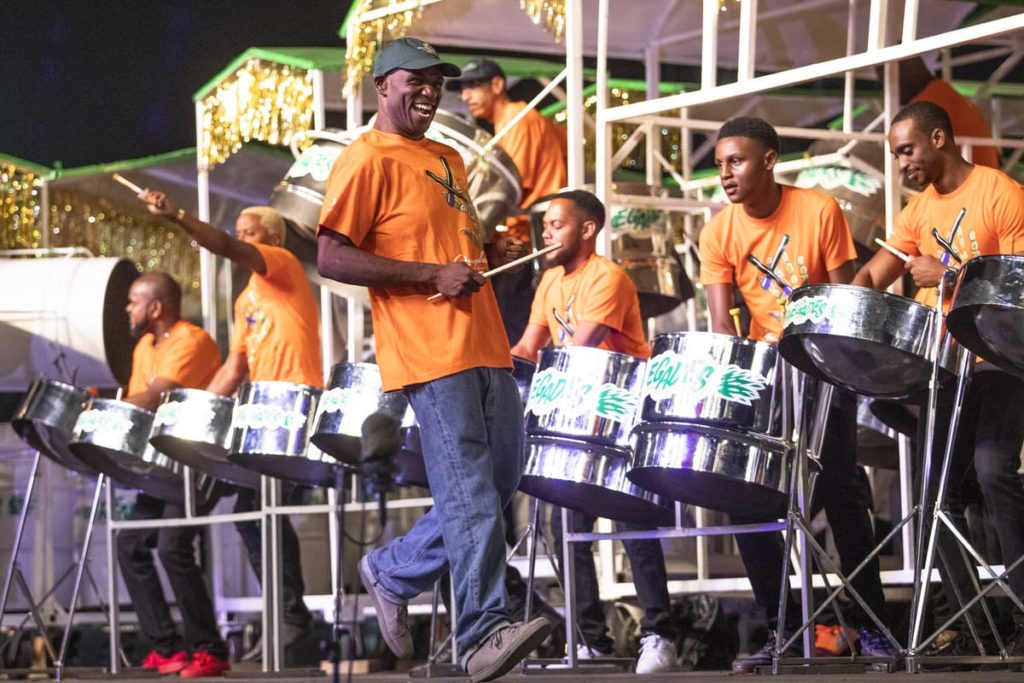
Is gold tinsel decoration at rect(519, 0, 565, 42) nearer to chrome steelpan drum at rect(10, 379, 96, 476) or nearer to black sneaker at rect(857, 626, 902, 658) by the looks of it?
chrome steelpan drum at rect(10, 379, 96, 476)

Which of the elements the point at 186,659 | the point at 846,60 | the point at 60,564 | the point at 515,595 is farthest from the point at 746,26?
the point at 60,564

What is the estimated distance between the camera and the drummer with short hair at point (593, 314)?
3910mm

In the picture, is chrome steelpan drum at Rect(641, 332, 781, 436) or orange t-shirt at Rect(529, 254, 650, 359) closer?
chrome steelpan drum at Rect(641, 332, 781, 436)

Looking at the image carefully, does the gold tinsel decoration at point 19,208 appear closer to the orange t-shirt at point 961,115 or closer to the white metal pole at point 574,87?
the white metal pole at point 574,87

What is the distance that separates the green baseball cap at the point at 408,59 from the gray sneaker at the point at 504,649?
0.96 metres

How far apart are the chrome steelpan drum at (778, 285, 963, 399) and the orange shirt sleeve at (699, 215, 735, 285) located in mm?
592

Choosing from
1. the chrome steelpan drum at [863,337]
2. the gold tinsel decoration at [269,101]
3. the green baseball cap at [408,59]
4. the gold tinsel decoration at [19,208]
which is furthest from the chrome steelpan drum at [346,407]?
the gold tinsel decoration at [19,208]

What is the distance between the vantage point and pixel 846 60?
3836 millimetres

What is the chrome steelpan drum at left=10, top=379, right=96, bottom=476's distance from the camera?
→ 193 inches

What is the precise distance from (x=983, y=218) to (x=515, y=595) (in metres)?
1.83

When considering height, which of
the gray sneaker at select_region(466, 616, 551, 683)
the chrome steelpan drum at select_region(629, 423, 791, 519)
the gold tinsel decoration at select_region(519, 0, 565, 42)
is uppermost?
the gold tinsel decoration at select_region(519, 0, 565, 42)

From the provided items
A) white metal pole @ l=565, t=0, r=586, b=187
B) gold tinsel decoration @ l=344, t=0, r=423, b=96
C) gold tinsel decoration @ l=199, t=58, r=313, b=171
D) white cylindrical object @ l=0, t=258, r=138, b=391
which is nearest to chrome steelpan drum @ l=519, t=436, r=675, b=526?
white metal pole @ l=565, t=0, r=586, b=187

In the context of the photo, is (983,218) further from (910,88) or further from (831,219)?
(910,88)

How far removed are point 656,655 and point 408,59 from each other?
189cm
